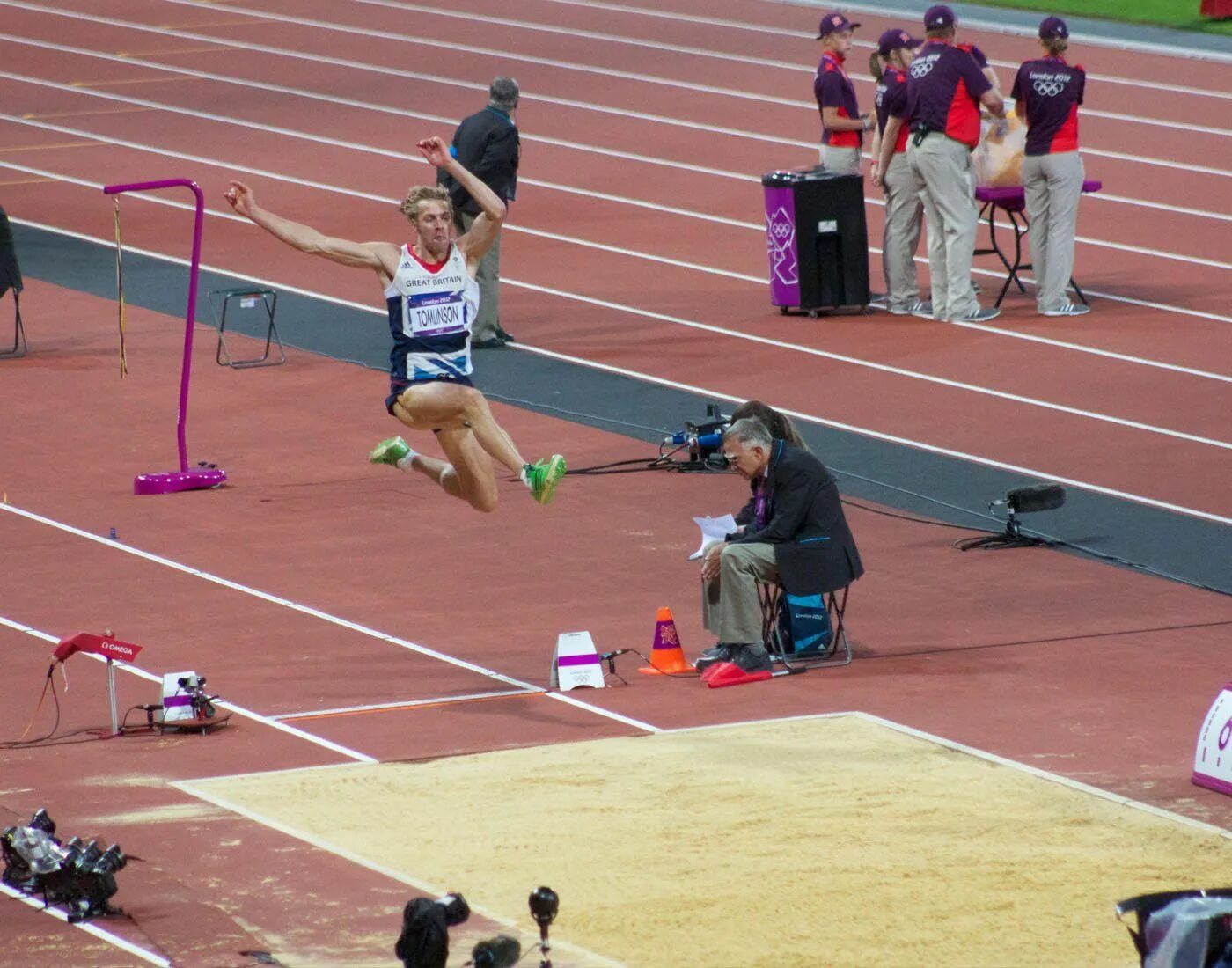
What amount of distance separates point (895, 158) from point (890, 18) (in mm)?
13205

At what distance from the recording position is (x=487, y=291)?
57.2 feet

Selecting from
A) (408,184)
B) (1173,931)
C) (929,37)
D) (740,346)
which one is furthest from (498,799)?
(408,184)

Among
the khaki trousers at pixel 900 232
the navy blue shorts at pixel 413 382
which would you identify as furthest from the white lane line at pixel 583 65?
the navy blue shorts at pixel 413 382

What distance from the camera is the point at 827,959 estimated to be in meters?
7.15

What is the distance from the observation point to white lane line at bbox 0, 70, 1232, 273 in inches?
803

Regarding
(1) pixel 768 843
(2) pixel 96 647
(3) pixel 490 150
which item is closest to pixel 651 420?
(3) pixel 490 150

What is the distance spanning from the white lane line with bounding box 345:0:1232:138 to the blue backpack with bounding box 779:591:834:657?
15502 mm

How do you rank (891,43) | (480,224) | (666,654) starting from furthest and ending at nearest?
(891,43) < (666,654) < (480,224)

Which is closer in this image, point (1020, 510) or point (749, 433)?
point (749, 433)

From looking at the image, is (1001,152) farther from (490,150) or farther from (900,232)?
(490,150)

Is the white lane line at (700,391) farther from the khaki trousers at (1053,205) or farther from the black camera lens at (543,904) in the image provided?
the black camera lens at (543,904)

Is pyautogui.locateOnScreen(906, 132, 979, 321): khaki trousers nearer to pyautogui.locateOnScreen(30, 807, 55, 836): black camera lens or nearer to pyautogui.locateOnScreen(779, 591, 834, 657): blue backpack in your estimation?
pyautogui.locateOnScreen(779, 591, 834, 657): blue backpack

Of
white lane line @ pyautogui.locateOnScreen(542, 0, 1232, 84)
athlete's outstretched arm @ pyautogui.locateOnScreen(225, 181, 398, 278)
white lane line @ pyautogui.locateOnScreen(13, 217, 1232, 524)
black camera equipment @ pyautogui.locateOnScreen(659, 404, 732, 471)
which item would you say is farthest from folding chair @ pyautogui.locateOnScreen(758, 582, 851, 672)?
white lane line @ pyautogui.locateOnScreen(542, 0, 1232, 84)

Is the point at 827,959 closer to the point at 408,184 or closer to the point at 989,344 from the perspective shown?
the point at 989,344
